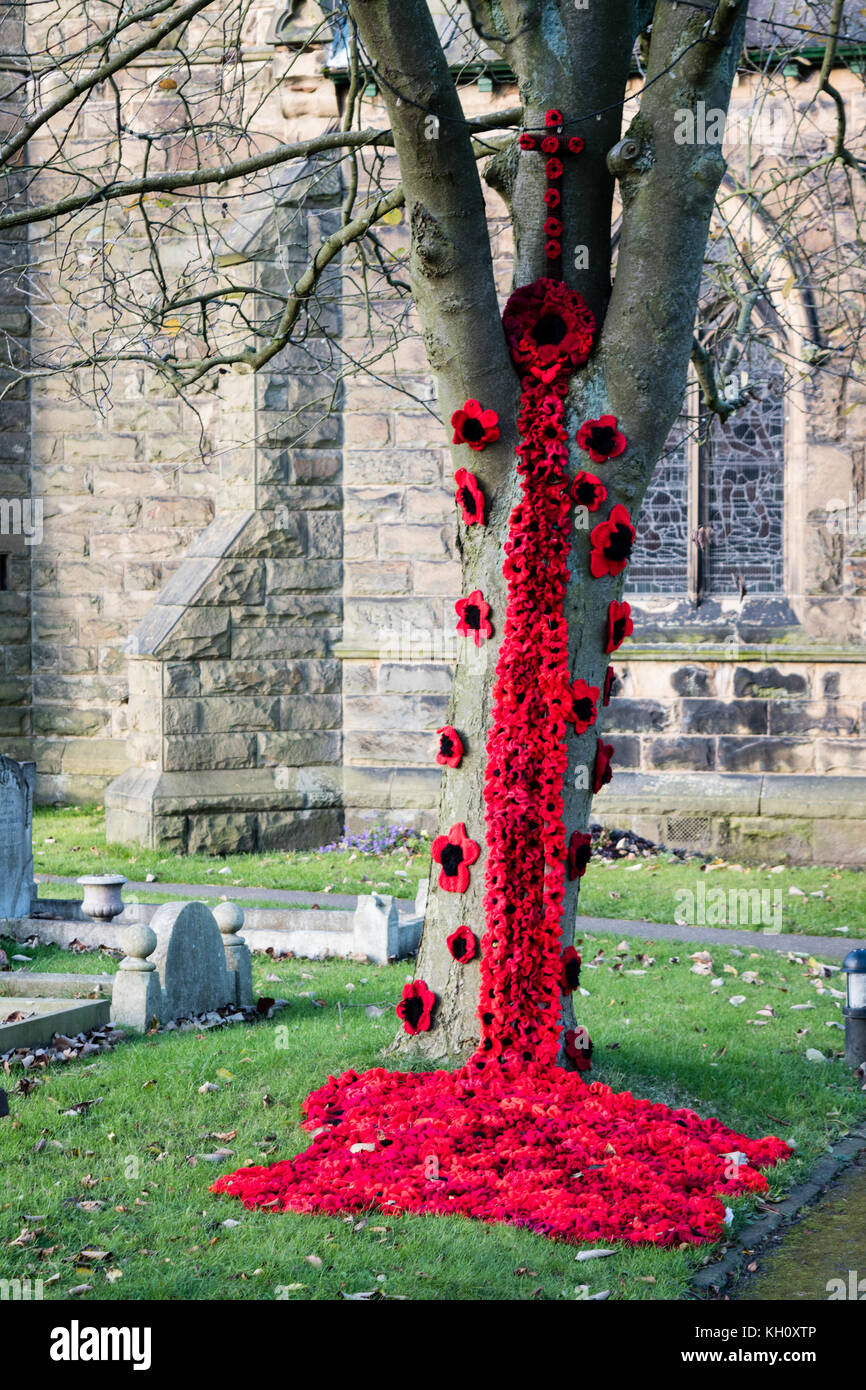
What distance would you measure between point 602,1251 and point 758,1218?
0.72 meters

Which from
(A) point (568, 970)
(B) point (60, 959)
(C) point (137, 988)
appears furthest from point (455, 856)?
(B) point (60, 959)

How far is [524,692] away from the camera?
5816 mm

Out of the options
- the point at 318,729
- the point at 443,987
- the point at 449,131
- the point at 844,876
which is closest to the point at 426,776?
the point at 318,729

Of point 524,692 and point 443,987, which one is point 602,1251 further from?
point 524,692

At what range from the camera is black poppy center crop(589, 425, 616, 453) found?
5.77 m

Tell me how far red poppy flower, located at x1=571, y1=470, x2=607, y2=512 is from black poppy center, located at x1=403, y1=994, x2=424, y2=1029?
2.07 m

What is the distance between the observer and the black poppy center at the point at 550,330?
583cm

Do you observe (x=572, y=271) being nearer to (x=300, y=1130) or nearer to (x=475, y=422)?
(x=475, y=422)

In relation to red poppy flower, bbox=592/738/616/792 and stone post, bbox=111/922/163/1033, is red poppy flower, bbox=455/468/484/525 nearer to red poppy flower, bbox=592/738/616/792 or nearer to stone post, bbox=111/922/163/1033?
red poppy flower, bbox=592/738/616/792

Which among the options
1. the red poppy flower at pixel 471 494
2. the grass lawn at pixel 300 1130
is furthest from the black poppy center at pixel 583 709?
the grass lawn at pixel 300 1130

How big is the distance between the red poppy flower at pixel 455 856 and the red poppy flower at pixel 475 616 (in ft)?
2.47

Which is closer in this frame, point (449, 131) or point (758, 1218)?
point (758, 1218)

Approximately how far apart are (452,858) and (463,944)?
341mm

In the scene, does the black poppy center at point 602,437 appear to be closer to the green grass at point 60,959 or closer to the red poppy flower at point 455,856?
the red poppy flower at point 455,856
